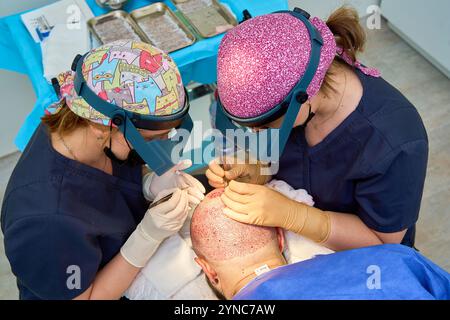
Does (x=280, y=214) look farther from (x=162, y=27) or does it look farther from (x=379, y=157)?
(x=162, y=27)

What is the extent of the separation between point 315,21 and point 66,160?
0.89 metres

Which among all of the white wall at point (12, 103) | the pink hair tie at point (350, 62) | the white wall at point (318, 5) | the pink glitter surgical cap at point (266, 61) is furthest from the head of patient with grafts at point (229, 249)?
the white wall at point (318, 5)

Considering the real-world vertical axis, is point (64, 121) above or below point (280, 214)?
above

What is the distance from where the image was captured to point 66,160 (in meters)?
1.52

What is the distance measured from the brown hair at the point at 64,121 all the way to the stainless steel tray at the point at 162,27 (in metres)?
0.76

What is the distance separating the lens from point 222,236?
5.66 feet

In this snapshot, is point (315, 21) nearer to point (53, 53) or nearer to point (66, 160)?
point (66, 160)

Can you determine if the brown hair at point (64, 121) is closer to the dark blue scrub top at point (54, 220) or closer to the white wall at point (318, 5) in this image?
the dark blue scrub top at point (54, 220)

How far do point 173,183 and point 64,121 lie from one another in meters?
0.60

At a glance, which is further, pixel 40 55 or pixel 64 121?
pixel 40 55

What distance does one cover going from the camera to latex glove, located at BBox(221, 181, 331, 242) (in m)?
1.71

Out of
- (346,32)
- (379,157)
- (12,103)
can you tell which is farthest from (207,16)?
(12,103)

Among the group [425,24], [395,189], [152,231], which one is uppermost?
[395,189]

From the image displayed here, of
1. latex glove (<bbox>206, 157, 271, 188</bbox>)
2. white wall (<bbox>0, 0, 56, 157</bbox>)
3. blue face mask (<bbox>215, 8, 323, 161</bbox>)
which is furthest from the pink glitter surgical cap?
white wall (<bbox>0, 0, 56, 157</bbox>)
